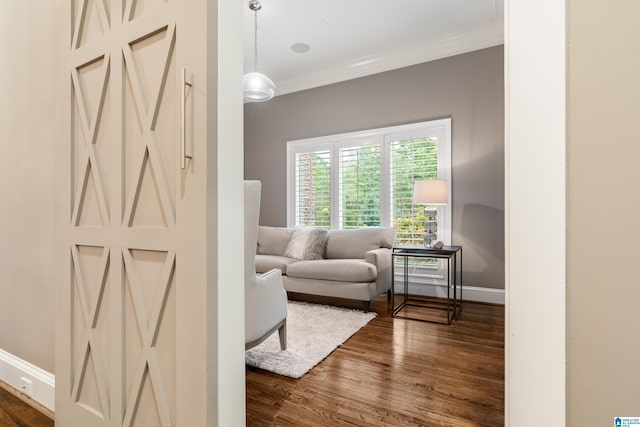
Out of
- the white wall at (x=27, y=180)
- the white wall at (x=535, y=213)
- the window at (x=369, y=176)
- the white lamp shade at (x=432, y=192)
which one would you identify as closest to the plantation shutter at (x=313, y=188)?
the window at (x=369, y=176)

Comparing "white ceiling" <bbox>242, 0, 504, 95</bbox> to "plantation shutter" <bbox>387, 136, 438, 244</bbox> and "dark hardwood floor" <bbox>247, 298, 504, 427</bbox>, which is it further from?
"dark hardwood floor" <bbox>247, 298, 504, 427</bbox>

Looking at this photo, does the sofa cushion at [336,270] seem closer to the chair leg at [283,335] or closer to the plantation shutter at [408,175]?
the plantation shutter at [408,175]

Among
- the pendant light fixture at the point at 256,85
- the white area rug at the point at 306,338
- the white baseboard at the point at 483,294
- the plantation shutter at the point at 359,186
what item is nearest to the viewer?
the white area rug at the point at 306,338

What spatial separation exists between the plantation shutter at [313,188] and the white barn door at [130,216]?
3629 millimetres

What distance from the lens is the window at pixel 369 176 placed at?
13.4 feet

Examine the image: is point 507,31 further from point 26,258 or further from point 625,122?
point 26,258

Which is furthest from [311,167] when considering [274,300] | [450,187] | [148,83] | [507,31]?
[507,31]

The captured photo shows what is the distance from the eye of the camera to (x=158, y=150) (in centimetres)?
119

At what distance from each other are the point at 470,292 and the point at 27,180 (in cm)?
421

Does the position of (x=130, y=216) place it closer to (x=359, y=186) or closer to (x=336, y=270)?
(x=336, y=270)

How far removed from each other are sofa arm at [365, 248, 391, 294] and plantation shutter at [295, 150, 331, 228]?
129 cm

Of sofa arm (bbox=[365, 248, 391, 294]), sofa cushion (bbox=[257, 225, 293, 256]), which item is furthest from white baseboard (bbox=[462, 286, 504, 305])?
sofa cushion (bbox=[257, 225, 293, 256])

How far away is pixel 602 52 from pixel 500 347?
2400 millimetres

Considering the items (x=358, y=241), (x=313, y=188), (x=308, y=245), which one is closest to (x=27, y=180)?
(x=308, y=245)
